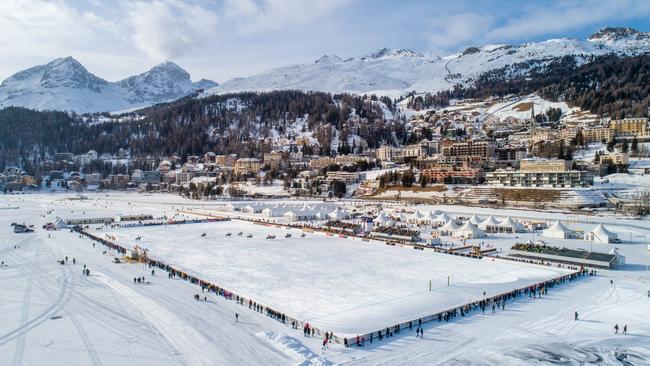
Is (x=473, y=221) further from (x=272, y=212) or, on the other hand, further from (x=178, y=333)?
(x=178, y=333)

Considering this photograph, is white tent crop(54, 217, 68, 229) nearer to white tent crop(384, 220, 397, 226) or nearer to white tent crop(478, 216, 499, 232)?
white tent crop(384, 220, 397, 226)

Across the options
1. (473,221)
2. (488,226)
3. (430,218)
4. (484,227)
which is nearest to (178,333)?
(484,227)

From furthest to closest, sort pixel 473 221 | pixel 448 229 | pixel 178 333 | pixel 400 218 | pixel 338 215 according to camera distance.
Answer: pixel 338 215, pixel 400 218, pixel 473 221, pixel 448 229, pixel 178 333

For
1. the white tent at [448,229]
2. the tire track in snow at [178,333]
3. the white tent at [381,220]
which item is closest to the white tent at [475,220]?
the white tent at [448,229]

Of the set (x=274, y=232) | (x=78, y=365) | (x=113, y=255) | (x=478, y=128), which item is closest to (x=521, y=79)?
(x=478, y=128)

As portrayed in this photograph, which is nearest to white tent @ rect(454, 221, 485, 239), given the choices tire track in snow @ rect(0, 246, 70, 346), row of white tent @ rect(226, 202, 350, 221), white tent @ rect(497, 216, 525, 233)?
white tent @ rect(497, 216, 525, 233)
